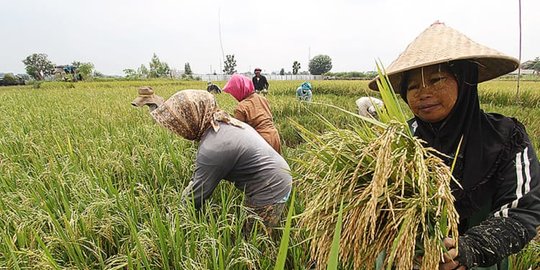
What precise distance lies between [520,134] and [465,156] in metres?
0.17

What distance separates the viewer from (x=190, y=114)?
1826 millimetres

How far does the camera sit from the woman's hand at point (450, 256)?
0.70 meters

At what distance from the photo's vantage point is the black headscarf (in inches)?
37.8

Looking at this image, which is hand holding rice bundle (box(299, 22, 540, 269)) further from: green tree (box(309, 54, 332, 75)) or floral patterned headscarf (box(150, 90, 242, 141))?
green tree (box(309, 54, 332, 75))

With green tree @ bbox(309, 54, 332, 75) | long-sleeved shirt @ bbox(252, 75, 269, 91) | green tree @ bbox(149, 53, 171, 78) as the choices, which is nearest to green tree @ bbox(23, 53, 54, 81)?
green tree @ bbox(149, 53, 171, 78)

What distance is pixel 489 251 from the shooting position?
0.77 metres

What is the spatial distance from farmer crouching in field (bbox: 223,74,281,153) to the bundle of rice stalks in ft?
7.92

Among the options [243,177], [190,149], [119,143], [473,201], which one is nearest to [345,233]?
[473,201]

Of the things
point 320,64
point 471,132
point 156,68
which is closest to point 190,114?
Answer: point 471,132

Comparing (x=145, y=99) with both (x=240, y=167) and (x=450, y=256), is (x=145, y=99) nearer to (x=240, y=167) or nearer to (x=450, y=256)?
(x=240, y=167)

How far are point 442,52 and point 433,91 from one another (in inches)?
5.0

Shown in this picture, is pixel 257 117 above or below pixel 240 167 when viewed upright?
above

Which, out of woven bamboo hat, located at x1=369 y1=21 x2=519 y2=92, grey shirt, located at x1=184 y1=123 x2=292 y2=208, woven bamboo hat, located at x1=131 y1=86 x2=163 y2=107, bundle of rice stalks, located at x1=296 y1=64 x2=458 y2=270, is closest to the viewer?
bundle of rice stalks, located at x1=296 y1=64 x2=458 y2=270

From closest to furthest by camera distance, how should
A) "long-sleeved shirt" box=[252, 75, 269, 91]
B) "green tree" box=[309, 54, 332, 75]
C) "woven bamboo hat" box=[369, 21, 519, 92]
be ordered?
"woven bamboo hat" box=[369, 21, 519, 92] < "long-sleeved shirt" box=[252, 75, 269, 91] < "green tree" box=[309, 54, 332, 75]
